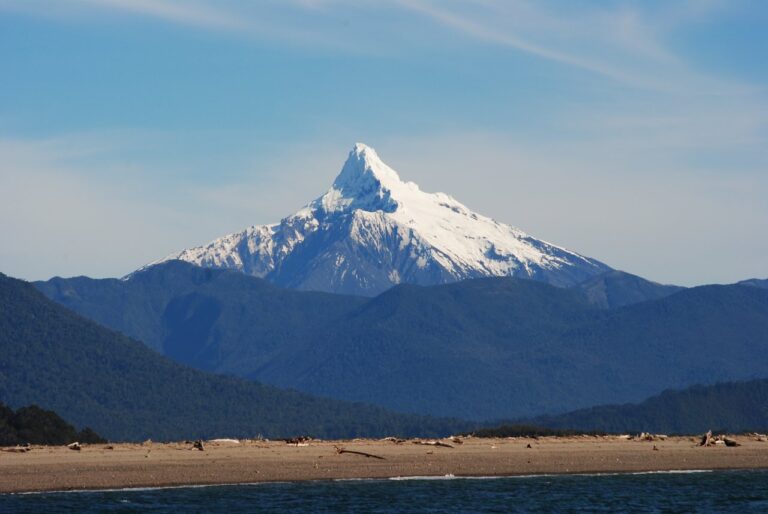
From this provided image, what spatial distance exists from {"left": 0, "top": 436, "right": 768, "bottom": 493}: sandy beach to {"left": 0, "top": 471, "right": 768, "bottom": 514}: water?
8.45ft

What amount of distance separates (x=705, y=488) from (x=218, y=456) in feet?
111

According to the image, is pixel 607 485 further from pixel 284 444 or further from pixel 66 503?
pixel 66 503

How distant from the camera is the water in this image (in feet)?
265

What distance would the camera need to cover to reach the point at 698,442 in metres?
117

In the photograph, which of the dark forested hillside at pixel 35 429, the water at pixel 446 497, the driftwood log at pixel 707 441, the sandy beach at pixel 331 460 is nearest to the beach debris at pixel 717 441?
the driftwood log at pixel 707 441

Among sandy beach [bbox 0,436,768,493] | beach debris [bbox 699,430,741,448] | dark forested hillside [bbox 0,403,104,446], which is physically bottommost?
sandy beach [bbox 0,436,768,493]

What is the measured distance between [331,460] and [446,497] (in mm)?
14865

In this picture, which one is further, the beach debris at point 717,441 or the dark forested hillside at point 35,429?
the dark forested hillside at point 35,429

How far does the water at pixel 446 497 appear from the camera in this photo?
265 feet

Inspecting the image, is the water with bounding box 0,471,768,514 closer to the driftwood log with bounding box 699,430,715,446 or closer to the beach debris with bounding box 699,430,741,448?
the beach debris with bounding box 699,430,741,448

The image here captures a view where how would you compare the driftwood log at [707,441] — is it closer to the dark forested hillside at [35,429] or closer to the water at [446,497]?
the water at [446,497]

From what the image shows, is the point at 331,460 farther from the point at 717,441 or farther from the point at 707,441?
the point at 717,441

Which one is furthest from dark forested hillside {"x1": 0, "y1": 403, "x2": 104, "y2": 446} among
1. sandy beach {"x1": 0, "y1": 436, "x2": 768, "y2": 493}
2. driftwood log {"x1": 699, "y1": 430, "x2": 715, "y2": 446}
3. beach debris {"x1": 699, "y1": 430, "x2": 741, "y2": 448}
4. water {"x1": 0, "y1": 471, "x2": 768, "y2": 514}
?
beach debris {"x1": 699, "y1": 430, "x2": 741, "y2": 448}

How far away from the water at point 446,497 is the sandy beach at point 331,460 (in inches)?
101
